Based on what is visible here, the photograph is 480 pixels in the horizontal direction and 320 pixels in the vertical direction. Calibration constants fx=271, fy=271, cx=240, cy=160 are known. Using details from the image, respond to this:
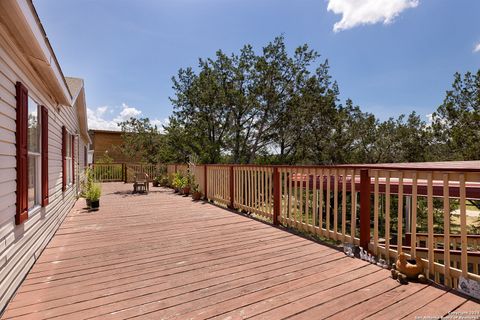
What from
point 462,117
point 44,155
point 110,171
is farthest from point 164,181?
point 462,117

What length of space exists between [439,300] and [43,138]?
491 cm

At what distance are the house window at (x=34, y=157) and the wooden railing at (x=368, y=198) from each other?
357 cm

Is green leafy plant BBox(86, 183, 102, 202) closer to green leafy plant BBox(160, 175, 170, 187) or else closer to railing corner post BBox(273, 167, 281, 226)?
railing corner post BBox(273, 167, 281, 226)

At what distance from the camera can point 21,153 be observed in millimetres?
2625

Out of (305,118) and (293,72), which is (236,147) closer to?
(305,118)

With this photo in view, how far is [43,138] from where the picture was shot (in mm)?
3844

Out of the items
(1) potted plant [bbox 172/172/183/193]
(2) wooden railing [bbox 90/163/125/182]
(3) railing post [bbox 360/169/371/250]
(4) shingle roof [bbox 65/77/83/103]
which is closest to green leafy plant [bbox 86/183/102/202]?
(4) shingle roof [bbox 65/77/83/103]

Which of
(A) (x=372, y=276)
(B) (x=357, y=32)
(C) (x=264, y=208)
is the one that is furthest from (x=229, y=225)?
(B) (x=357, y=32)

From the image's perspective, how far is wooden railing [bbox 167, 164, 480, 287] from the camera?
251 centimetres

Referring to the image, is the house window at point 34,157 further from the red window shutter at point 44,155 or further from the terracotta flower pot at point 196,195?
the terracotta flower pot at point 196,195

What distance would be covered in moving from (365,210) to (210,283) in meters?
2.04

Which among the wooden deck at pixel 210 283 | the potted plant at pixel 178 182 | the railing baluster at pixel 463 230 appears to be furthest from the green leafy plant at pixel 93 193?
the railing baluster at pixel 463 230

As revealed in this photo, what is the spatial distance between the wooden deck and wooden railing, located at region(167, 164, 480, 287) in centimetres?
34

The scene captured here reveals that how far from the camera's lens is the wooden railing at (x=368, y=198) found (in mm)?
2510
